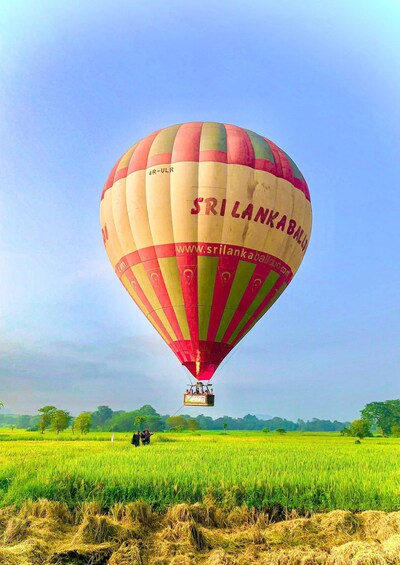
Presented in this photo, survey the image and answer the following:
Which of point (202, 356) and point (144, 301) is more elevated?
point (144, 301)

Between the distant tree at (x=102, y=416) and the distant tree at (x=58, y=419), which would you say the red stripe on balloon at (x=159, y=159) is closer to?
the distant tree at (x=58, y=419)

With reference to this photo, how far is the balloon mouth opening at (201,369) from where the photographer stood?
23.0 m

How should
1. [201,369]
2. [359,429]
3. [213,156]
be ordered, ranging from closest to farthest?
[213,156] → [201,369] → [359,429]

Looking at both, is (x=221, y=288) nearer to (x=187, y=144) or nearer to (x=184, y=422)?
(x=187, y=144)

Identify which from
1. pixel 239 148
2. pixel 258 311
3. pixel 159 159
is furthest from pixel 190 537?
pixel 239 148

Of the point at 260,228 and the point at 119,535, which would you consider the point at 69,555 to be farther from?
the point at 260,228

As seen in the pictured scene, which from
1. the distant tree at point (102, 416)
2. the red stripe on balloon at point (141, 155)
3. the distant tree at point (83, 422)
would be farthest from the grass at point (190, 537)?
the distant tree at point (102, 416)

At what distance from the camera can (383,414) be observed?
3925 inches

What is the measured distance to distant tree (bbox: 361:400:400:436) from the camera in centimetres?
9875

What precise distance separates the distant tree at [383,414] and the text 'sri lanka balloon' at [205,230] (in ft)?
285

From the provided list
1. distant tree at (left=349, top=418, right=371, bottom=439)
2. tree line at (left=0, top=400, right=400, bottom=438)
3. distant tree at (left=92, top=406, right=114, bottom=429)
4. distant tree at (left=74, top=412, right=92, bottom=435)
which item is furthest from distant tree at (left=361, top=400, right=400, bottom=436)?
distant tree at (left=92, top=406, right=114, bottom=429)

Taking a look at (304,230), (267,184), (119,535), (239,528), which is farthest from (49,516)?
(304,230)

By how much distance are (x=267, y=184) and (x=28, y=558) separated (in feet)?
58.4

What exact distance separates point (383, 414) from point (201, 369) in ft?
292
